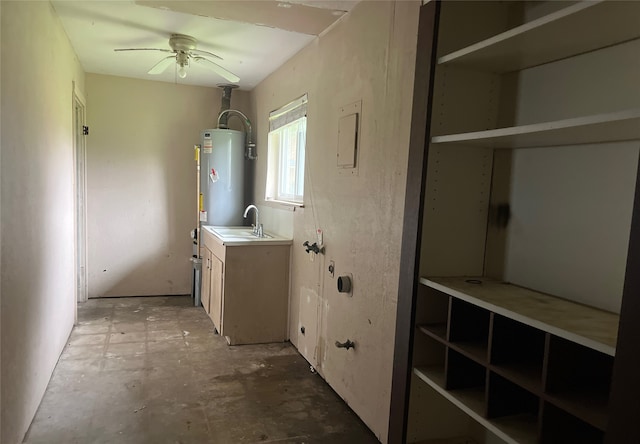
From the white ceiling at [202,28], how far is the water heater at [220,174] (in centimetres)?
66

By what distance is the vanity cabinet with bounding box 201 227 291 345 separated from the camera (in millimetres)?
3436

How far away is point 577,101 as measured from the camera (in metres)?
1.47

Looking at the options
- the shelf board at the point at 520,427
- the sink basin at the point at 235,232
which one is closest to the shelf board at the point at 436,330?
the shelf board at the point at 520,427

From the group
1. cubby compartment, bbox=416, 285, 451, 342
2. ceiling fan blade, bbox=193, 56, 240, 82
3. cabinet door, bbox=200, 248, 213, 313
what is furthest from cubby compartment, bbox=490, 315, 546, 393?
cabinet door, bbox=200, 248, 213, 313

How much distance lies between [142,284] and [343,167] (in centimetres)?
326

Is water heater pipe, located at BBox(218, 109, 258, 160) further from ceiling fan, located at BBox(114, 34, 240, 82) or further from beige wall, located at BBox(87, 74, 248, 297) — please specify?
ceiling fan, located at BBox(114, 34, 240, 82)

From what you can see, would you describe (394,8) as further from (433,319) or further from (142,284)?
(142,284)

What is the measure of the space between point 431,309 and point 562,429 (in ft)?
2.03

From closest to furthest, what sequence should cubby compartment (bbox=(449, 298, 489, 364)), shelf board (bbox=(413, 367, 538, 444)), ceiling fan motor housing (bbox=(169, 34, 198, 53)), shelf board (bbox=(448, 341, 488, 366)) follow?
1. shelf board (bbox=(413, 367, 538, 444))
2. shelf board (bbox=(448, 341, 488, 366))
3. cubby compartment (bbox=(449, 298, 489, 364))
4. ceiling fan motor housing (bbox=(169, 34, 198, 53))

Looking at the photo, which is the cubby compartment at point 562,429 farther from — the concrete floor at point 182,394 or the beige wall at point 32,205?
the beige wall at point 32,205

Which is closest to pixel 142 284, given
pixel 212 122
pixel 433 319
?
pixel 212 122

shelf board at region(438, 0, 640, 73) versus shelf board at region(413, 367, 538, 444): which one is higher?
shelf board at region(438, 0, 640, 73)

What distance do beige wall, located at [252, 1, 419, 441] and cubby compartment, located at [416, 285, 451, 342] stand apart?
0.32 m

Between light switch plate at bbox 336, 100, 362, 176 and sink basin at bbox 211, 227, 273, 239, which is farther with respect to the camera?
sink basin at bbox 211, 227, 273, 239
